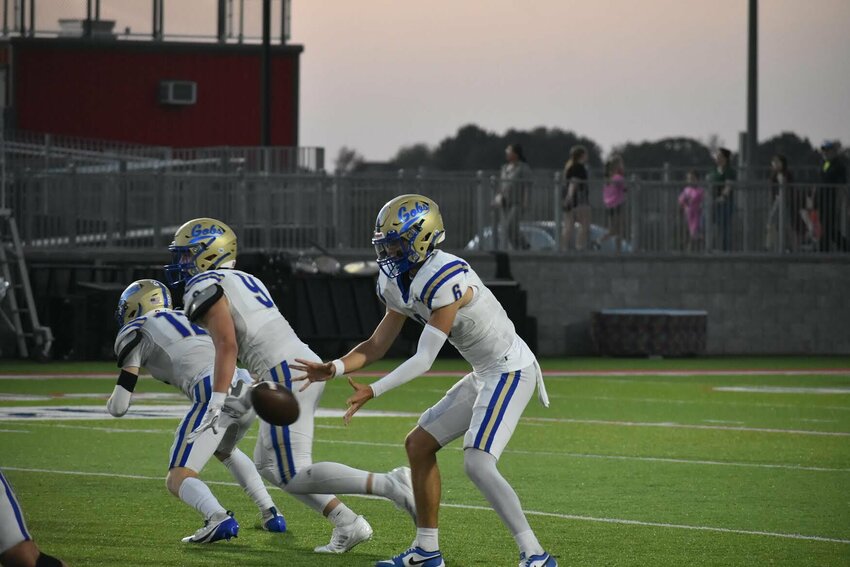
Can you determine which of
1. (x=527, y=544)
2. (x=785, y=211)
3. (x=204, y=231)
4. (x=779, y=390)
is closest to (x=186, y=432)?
(x=204, y=231)

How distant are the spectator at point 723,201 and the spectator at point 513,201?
2.93 meters

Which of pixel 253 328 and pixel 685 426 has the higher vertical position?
pixel 253 328

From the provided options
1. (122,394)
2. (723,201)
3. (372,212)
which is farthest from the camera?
(723,201)

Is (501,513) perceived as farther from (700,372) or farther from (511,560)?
(700,372)

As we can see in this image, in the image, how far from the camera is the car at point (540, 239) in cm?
2503

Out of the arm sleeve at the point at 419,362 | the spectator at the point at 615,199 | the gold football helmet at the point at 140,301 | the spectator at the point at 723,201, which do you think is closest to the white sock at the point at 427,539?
the arm sleeve at the point at 419,362

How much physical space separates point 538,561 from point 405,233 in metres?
1.59

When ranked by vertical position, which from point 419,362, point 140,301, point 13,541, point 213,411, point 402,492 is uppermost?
point 140,301

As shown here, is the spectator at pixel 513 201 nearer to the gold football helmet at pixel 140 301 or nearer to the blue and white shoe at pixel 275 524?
the gold football helmet at pixel 140 301

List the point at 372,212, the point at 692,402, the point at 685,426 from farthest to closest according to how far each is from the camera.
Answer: the point at 372,212 < the point at 692,402 < the point at 685,426

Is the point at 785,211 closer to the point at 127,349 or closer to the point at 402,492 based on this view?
the point at 127,349

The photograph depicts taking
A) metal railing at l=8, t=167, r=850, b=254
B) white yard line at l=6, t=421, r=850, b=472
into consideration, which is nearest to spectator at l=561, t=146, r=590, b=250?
metal railing at l=8, t=167, r=850, b=254

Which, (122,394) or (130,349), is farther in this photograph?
(130,349)

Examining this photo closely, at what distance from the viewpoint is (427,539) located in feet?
25.0
